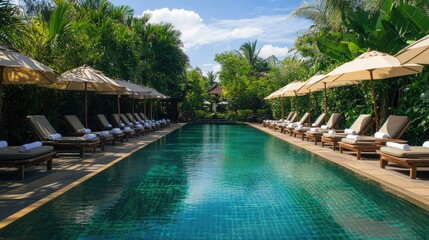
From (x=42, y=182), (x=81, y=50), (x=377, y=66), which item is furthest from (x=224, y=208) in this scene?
(x=81, y=50)

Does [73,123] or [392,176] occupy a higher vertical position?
[73,123]

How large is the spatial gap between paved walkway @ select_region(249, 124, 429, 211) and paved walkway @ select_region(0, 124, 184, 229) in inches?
221

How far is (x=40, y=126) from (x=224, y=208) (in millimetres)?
6683

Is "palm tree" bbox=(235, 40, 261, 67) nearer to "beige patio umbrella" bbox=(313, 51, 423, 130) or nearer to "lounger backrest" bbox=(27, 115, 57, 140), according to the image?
"beige patio umbrella" bbox=(313, 51, 423, 130)

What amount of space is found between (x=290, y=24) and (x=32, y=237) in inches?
1211

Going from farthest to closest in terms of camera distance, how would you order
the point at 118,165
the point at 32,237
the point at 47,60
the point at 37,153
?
the point at 47,60, the point at 118,165, the point at 37,153, the point at 32,237

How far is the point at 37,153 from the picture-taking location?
7.65 meters

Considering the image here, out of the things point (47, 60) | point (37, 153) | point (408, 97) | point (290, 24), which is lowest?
point (37, 153)

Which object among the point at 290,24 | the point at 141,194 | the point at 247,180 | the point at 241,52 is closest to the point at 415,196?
the point at 247,180

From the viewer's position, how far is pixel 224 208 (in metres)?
5.73

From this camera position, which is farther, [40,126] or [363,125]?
[363,125]

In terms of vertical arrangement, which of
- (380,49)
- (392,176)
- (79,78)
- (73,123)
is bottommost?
(392,176)

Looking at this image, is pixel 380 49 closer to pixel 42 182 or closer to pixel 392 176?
pixel 392 176

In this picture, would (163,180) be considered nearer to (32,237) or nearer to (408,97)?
(32,237)
